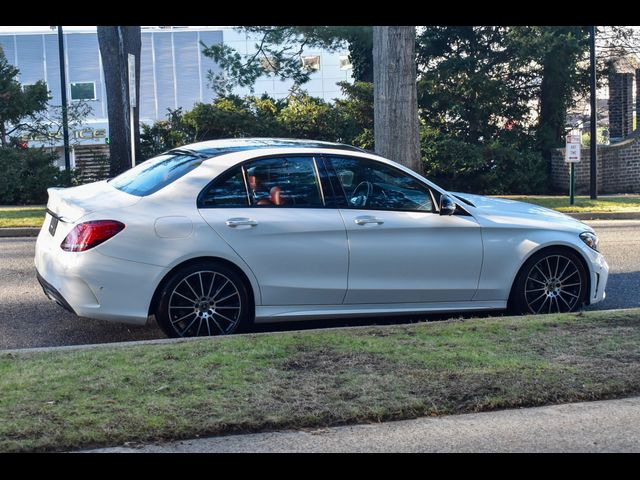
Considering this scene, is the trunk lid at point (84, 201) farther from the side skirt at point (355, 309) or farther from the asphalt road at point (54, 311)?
the side skirt at point (355, 309)

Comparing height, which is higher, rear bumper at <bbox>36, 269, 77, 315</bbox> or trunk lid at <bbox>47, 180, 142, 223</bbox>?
trunk lid at <bbox>47, 180, 142, 223</bbox>

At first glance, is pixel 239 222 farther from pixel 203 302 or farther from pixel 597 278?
pixel 597 278

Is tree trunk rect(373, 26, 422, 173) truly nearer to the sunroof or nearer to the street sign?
the street sign

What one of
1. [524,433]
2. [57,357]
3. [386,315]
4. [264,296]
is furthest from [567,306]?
[57,357]

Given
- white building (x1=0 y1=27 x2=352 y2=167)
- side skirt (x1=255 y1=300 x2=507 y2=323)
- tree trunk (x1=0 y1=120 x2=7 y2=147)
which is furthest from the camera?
white building (x1=0 y1=27 x2=352 y2=167)

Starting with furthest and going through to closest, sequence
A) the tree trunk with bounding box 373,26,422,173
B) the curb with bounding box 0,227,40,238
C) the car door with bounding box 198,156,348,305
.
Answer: the curb with bounding box 0,227,40,238
the tree trunk with bounding box 373,26,422,173
the car door with bounding box 198,156,348,305

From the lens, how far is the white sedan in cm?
693

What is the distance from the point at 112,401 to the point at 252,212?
2613 mm

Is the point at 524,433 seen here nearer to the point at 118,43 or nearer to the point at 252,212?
the point at 252,212

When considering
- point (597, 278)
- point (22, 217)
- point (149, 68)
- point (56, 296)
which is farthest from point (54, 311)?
point (149, 68)

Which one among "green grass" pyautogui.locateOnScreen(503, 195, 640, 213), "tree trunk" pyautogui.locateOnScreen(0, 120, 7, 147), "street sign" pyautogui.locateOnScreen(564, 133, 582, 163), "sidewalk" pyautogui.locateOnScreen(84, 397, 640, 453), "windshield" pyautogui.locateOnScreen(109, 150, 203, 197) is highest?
"tree trunk" pyautogui.locateOnScreen(0, 120, 7, 147)

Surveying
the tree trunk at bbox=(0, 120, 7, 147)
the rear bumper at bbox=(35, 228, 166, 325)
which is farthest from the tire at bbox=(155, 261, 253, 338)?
the tree trunk at bbox=(0, 120, 7, 147)

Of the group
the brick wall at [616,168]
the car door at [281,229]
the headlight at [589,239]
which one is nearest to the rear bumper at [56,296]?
the car door at [281,229]

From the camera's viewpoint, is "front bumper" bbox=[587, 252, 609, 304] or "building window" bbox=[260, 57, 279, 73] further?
"building window" bbox=[260, 57, 279, 73]
